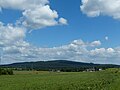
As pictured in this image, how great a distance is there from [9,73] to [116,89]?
370ft

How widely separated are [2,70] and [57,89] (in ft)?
336

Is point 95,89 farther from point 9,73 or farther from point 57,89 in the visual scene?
point 9,73

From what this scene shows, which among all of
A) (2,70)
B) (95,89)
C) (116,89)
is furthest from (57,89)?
(2,70)

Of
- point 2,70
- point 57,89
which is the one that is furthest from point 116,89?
point 2,70

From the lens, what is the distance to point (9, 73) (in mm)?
149875

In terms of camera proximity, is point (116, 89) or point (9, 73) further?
point (9, 73)

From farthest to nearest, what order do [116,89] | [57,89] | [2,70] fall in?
[2,70] < [57,89] < [116,89]

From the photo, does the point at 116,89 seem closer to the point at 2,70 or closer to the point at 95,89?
the point at 95,89

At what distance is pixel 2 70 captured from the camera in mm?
144625

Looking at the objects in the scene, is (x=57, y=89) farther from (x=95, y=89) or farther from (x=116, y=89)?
(x=116, y=89)

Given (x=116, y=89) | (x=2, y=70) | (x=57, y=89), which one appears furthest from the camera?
(x=2, y=70)

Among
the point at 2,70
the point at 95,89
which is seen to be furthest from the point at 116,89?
the point at 2,70

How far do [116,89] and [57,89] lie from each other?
834 cm

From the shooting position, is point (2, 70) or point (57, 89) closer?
point (57, 89)
